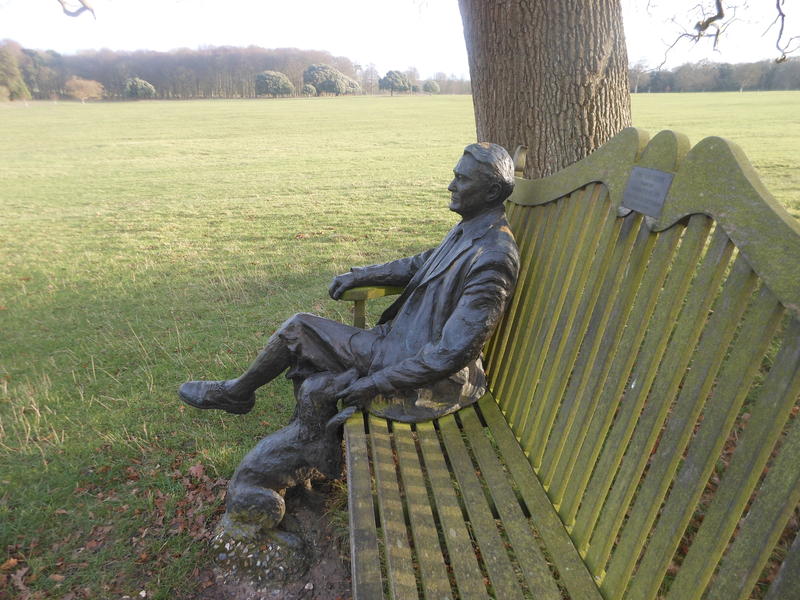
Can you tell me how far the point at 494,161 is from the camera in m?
2.86

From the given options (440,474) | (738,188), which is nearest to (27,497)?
(440,474)

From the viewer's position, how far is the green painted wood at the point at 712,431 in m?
1.48

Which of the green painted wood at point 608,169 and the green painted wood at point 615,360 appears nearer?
the green painted wood at point 615,360

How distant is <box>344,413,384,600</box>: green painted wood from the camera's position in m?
1.97

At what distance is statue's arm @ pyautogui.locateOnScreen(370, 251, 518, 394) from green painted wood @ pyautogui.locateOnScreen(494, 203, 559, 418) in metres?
0.22

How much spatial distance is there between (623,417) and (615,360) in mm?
205

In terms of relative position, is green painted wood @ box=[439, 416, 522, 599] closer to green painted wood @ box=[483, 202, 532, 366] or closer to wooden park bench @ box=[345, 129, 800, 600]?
wooden park bench @ box=[345, 129, 800, 600]

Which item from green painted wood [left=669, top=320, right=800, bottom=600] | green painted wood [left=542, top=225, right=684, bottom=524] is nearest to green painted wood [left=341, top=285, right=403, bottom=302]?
green painted wood [left=542, top=225, right=684, bottom=524]

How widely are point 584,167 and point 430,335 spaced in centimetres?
107

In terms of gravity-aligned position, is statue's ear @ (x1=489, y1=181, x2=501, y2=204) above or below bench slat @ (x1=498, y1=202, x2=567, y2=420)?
above

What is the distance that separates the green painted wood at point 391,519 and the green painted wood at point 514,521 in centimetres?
38

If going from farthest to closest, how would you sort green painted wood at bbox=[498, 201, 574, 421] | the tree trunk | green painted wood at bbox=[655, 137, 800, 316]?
the tree trunk
green painted wood at bbox=[498, 201, 574, 421]
green painted wood at bbox=[655, 137, 800, 316]

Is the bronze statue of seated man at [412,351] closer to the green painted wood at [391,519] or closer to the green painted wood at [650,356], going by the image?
the green painted wood at [391,519]

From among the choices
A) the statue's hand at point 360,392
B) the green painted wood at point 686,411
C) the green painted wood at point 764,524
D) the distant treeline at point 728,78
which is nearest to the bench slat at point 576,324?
the green painted wood at point 686,411
